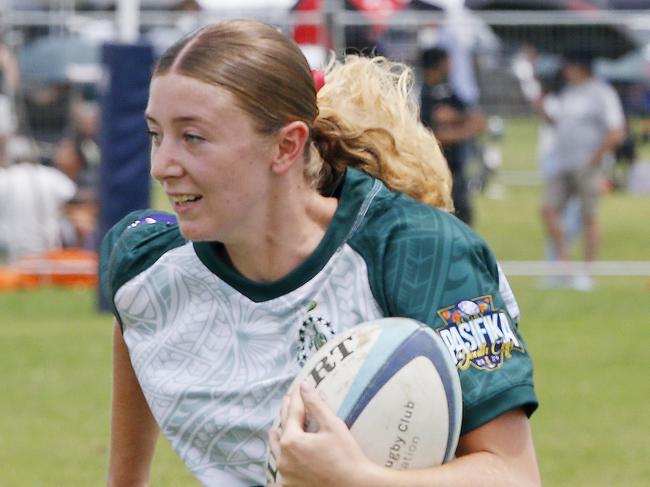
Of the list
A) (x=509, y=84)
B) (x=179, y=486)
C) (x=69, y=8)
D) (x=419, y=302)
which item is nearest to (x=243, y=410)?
(x=419, y=302)

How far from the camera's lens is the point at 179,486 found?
6266 millimetres

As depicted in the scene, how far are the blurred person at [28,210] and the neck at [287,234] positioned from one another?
954 centimetres

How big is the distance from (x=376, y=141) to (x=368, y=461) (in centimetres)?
88

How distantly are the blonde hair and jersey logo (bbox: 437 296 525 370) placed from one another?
383 millimetres

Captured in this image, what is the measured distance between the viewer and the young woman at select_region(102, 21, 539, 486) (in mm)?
2885

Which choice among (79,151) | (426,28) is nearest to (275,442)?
(426,28)

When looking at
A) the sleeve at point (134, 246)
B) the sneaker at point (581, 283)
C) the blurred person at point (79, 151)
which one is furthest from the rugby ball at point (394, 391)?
the blurred person at point (79, 151)

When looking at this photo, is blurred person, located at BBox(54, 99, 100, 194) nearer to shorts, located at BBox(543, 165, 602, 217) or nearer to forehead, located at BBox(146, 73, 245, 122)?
shorts, located at BBox(543, 165, 602, 217)

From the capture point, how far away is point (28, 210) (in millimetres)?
12461

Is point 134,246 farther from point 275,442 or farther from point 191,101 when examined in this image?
point 275,442

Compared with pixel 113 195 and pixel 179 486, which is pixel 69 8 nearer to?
pixel 113 195

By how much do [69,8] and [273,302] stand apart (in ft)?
54.8

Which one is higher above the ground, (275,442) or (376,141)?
(376,141)

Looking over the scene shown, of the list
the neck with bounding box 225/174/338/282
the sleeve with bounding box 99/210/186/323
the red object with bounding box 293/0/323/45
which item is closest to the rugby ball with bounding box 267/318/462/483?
the neck with bounding box 225/174/338/282
